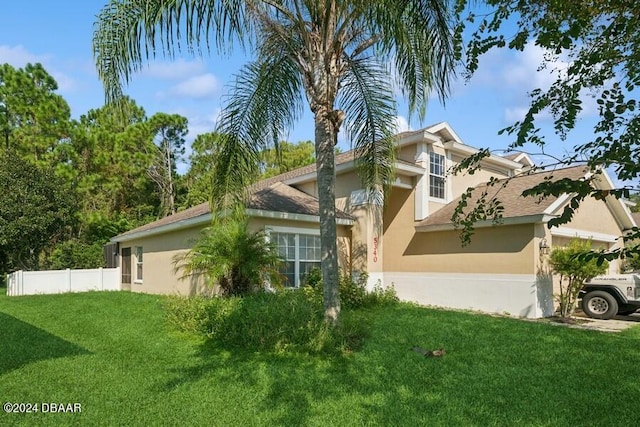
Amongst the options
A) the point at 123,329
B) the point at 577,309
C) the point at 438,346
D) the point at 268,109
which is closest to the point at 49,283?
the point at 123,329

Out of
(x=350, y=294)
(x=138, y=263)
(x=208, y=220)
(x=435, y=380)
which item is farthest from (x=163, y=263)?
(x=435, y=380)

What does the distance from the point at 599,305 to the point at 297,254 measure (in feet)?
29.4

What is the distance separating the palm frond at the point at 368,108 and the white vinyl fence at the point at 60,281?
14564 mm

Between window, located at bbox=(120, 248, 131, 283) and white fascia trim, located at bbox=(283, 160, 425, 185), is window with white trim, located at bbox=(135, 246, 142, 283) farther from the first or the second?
white fascia trim, located at bbox=(283, 160, 425, 185)

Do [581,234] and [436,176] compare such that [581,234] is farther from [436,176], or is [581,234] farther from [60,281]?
[60,281]

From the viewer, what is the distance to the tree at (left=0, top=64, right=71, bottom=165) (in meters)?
26.5

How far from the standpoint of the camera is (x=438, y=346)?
8117 mm

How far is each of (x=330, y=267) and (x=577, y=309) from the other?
10.2 metres

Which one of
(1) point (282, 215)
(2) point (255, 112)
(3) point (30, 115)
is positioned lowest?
(1) point (282, 215)

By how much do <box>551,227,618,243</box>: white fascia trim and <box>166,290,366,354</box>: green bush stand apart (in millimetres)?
7959

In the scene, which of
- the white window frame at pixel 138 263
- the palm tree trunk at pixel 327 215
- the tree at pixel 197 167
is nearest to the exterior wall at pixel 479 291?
the palm tree trunk at pixel 327 215

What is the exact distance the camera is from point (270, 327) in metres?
8.08

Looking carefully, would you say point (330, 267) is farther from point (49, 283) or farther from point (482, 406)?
point (49, 283)

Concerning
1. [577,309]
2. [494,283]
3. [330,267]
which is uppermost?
[330,267]
